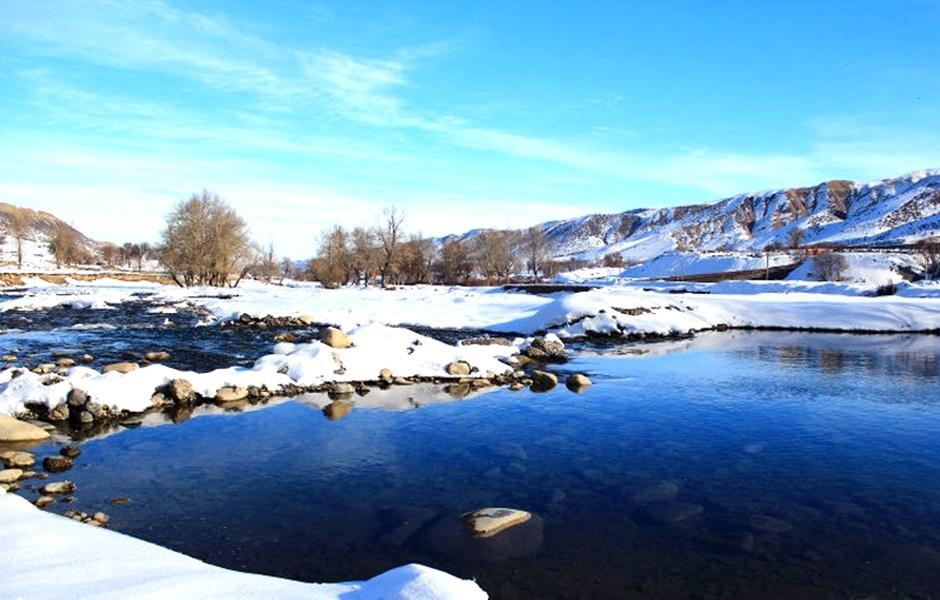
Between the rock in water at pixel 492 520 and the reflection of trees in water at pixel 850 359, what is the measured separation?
15.9m

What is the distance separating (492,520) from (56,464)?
7084mm

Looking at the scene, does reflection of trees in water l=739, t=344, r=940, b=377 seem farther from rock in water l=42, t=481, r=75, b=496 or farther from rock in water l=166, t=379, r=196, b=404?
rock in water l=42, t=481, r=75, b=496

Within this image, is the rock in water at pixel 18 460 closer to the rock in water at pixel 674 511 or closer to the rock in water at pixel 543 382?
the rock in water at pixel 674 511

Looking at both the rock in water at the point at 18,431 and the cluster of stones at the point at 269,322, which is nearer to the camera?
the rock in water at the point at 18,431

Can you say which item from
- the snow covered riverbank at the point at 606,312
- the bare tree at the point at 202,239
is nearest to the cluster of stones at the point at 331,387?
the snow covered riverbank at the point at 606,312

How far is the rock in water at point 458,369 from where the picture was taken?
1819cm

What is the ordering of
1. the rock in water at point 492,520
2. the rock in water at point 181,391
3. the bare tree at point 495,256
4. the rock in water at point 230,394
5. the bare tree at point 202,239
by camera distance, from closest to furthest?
1. the rock in water at point 492,520
2. the rock in water at point 181,391
3. the rock in water at point 230,394
4. the bare tree at point 202,239
5. the bare tree at point 495,256

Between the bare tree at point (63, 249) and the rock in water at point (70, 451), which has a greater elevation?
the bare tree at point (63, 249)

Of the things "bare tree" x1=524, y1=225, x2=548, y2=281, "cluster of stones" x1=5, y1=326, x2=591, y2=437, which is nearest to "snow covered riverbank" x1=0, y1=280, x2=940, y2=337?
"cluster of stones" x1=5, y1=326, x2=591, y2=437

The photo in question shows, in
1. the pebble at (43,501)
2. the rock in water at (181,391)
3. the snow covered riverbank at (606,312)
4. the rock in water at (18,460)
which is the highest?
the snow covered riverbank at (606,312)

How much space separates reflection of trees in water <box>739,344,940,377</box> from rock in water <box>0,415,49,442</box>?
21.0 meters

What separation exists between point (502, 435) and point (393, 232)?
234 ft

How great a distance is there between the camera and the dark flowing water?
679cm

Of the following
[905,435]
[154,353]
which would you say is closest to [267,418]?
[154,353]
